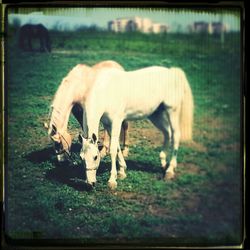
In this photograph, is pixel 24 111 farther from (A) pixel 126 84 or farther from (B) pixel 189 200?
(B) pixel 189 200

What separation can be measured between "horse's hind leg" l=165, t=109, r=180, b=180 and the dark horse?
81 centimetres

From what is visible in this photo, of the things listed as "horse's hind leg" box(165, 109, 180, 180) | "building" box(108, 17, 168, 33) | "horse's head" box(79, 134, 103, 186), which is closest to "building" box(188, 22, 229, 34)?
"building" box(108, 17, 168, 33)

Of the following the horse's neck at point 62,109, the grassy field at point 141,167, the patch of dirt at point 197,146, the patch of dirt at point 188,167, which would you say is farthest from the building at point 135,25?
the patch of dirt at point 188,167

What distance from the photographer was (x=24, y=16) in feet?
9.25

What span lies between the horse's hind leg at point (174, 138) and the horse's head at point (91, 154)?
0.42 m

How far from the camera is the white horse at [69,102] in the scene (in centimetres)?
285

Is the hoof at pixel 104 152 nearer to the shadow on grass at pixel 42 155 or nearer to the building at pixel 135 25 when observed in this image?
the shadow on grass at pixel 42 155

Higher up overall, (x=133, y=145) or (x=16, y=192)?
(x=133, y=145)

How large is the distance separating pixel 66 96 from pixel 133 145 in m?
0.48

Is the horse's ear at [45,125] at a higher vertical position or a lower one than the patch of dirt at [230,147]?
higher

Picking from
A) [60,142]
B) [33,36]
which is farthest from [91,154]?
[33,36]

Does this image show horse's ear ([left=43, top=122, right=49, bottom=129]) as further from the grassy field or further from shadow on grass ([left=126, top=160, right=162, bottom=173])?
shadow on grass ([left=126, top=160, right=162, bottom=173])
